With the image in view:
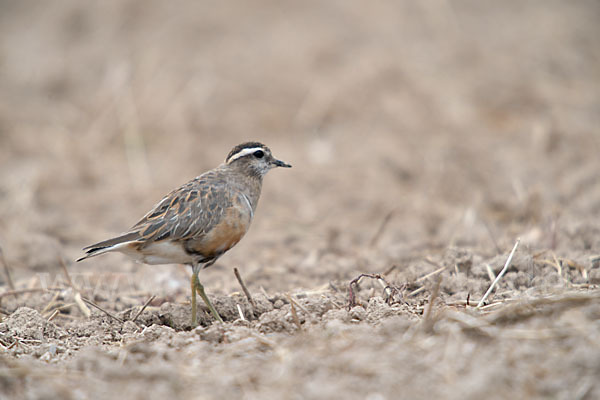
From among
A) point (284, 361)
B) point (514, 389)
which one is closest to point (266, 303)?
point (284, 361)

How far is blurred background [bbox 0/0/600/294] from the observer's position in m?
8.90

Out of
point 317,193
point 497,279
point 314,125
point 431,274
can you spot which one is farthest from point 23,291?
point 314,125

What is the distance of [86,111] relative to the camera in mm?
14133

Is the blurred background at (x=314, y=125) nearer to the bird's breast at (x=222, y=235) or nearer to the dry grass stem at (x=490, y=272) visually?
the dry grass stem at (x=490, y=272)

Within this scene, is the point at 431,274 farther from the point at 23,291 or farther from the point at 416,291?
the point at 23,291

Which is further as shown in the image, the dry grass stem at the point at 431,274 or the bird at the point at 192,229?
the dry grass stem at the point at 431,274

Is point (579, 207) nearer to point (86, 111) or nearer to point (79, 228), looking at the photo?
point (79, 228)

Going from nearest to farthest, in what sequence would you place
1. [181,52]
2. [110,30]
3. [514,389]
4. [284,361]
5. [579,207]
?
[514,389], [284,361], [579,207], [181,52], [110,30]

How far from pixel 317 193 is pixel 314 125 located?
2.30 meters

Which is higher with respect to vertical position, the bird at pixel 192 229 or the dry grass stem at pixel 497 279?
the bird at pixel 192 229

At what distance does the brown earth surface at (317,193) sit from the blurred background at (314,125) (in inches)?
2.2

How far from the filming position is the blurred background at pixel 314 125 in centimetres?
890

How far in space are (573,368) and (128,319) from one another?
3.78 metres

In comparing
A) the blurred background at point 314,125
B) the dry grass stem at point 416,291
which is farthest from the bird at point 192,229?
the dry grass stem at point 416,291
